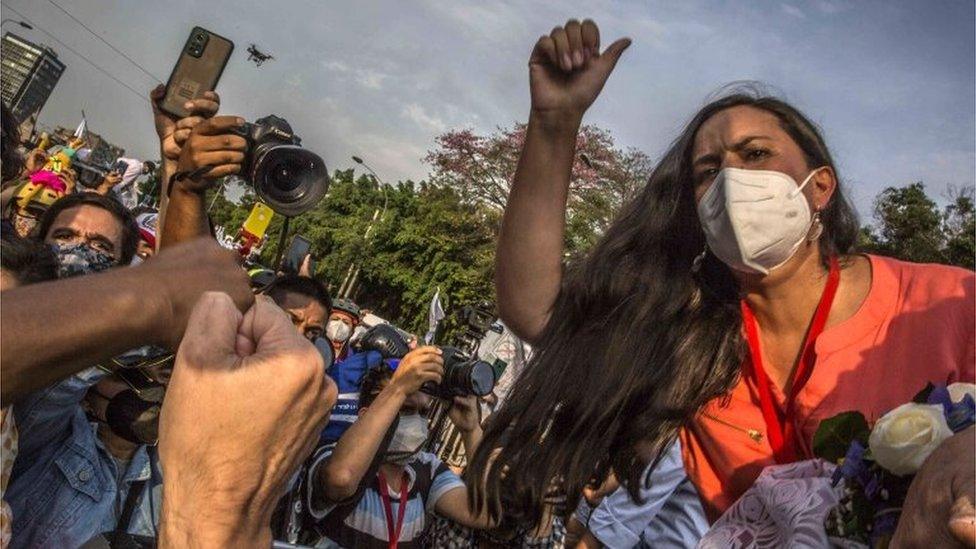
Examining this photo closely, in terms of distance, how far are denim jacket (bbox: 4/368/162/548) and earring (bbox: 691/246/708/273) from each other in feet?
5.22

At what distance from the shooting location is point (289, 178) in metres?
2.43

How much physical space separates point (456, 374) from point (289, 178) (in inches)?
53.3

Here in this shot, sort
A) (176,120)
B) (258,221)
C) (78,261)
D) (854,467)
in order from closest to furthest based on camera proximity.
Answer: (854,467) < (78,261) < (176,120) < (258,221)

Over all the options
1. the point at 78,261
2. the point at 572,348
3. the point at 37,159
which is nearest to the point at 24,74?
the point at 37,159

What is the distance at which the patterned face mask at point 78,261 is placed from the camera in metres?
2.27

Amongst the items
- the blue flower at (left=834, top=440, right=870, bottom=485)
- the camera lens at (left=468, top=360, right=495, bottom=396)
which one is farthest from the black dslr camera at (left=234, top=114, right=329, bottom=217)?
the blue flower at (left=834, top=440, right=870, bottom=485)

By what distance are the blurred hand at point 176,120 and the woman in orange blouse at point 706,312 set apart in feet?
3.34

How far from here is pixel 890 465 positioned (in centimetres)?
121

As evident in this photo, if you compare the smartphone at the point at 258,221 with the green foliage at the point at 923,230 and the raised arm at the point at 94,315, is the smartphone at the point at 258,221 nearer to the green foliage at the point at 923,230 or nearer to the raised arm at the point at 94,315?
the raised arm at the point at 94,315

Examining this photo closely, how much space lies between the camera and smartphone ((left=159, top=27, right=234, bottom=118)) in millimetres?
2467

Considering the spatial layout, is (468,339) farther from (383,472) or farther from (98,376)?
(98,376)

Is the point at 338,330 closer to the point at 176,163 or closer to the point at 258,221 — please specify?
the point at 258,221

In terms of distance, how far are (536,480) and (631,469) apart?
250 mm

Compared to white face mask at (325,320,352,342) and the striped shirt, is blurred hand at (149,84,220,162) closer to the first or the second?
the striped shirt
